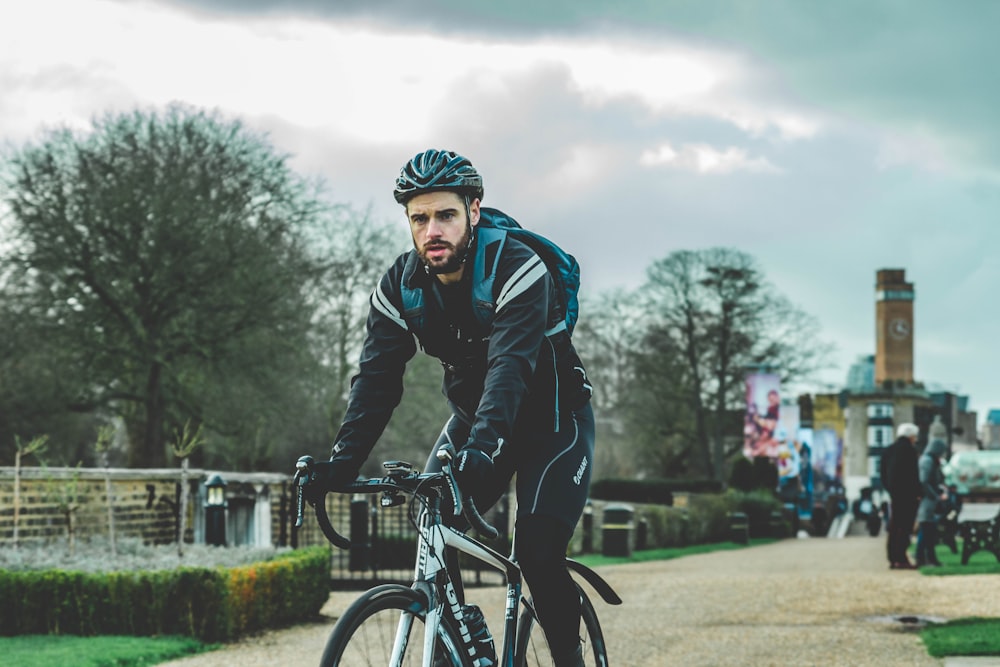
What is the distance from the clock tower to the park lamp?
351 feet

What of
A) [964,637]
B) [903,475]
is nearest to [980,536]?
[903,475]

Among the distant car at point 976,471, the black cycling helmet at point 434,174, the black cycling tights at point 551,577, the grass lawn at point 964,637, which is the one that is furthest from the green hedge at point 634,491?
the black cycling helmet at point 434,174

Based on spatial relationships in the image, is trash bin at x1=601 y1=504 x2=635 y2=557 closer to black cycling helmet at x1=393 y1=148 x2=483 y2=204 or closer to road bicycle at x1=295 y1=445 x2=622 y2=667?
road bicycle at x1=295 y1=445 x2=622 y2=667

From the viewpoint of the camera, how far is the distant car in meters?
32.0

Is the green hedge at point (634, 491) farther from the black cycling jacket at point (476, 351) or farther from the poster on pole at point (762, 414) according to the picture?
the black cycling jacket at point (476, 351)

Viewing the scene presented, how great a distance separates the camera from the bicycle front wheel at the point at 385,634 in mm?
3600

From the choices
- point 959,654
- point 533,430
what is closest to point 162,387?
point 959,654

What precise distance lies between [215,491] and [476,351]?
933cm

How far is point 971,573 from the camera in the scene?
16719 mm

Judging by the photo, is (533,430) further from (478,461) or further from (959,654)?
(959,654)

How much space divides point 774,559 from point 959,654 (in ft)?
49.4

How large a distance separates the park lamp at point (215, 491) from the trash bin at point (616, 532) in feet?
46.7

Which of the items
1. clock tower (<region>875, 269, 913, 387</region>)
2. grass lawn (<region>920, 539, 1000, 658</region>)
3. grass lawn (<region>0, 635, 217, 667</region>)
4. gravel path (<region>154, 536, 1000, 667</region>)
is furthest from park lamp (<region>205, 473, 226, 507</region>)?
clock tower (<region>875, 269, 913, 387</region>)

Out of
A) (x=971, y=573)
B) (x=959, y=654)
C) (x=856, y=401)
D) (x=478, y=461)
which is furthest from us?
(x=856, y=401)
